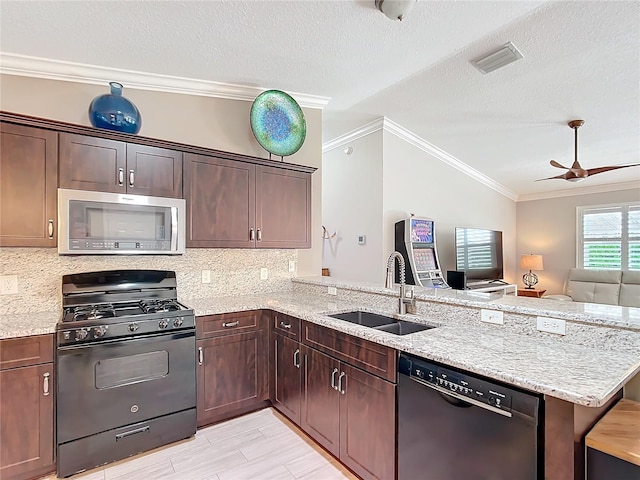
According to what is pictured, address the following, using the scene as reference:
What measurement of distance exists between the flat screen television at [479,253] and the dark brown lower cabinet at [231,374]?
3.74m

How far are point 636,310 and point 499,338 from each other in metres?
0.68

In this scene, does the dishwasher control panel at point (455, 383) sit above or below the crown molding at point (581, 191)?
below

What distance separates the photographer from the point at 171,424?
2.34 m

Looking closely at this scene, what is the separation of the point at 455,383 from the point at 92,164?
2517mm

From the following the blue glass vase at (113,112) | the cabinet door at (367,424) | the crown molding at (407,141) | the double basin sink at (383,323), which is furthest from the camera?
the crown molding at (407,141)

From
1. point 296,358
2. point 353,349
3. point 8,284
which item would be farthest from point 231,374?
point 8,284

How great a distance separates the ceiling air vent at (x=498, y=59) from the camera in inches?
110

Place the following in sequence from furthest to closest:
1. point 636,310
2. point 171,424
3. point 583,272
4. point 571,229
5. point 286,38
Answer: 1. point 571,229
2. point 583,272
3. point 286,38
4. point 171,424
5. point 636,310

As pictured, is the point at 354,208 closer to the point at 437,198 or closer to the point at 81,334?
the point at 437,198

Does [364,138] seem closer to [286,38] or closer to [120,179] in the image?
[286,38]

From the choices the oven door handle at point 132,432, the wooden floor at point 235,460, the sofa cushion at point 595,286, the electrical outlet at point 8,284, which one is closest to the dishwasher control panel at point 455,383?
the wooden floor at point 235,460

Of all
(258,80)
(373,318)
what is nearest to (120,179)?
(258,80)

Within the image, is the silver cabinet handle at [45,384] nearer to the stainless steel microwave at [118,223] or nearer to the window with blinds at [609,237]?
the stainless steel microwave at [118,223]

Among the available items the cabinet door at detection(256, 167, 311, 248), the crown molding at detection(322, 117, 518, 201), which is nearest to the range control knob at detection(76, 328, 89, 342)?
the cabinet door at detection(256, 167, 311, 248)
